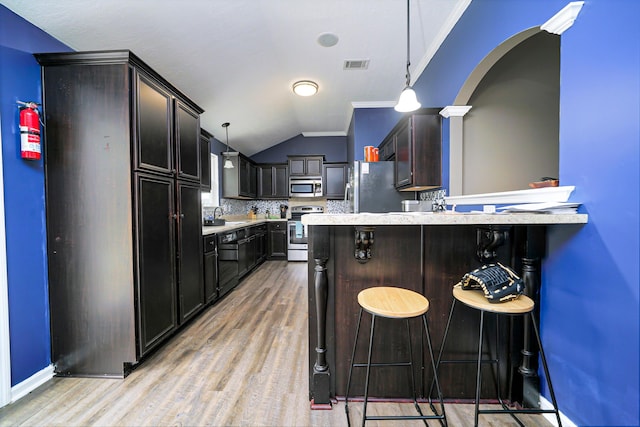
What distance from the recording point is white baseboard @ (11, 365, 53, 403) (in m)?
1.56

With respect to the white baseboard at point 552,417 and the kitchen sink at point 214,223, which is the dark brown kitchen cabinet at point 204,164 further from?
the white baseboard at point 552,417

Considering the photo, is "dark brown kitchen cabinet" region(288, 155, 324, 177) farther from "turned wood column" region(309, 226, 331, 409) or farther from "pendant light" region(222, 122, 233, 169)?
"turned wood column" region(309, 226, 331, 409)

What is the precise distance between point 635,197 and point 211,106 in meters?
4.08

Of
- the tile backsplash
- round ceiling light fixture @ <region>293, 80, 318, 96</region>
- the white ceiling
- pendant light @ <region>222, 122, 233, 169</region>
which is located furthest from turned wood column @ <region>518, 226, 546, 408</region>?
pendant light @ <region>222, 122, 233, 169</region>

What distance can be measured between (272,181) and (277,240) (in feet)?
4.66

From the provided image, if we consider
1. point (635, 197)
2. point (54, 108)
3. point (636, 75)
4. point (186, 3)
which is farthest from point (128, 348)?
point (636, 75)

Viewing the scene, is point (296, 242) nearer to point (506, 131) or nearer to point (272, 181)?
point (272, 181)

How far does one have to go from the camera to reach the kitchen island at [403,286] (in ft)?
4.82

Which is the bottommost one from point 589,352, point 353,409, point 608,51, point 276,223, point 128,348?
point 353,409

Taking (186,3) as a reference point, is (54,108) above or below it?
below

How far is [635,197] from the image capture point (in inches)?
38.7

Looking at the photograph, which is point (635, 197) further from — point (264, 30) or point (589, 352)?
point (264, 30)

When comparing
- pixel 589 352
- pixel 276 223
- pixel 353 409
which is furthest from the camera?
pixel 276 223

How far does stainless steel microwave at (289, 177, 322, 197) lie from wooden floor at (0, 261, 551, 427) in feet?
12.3
